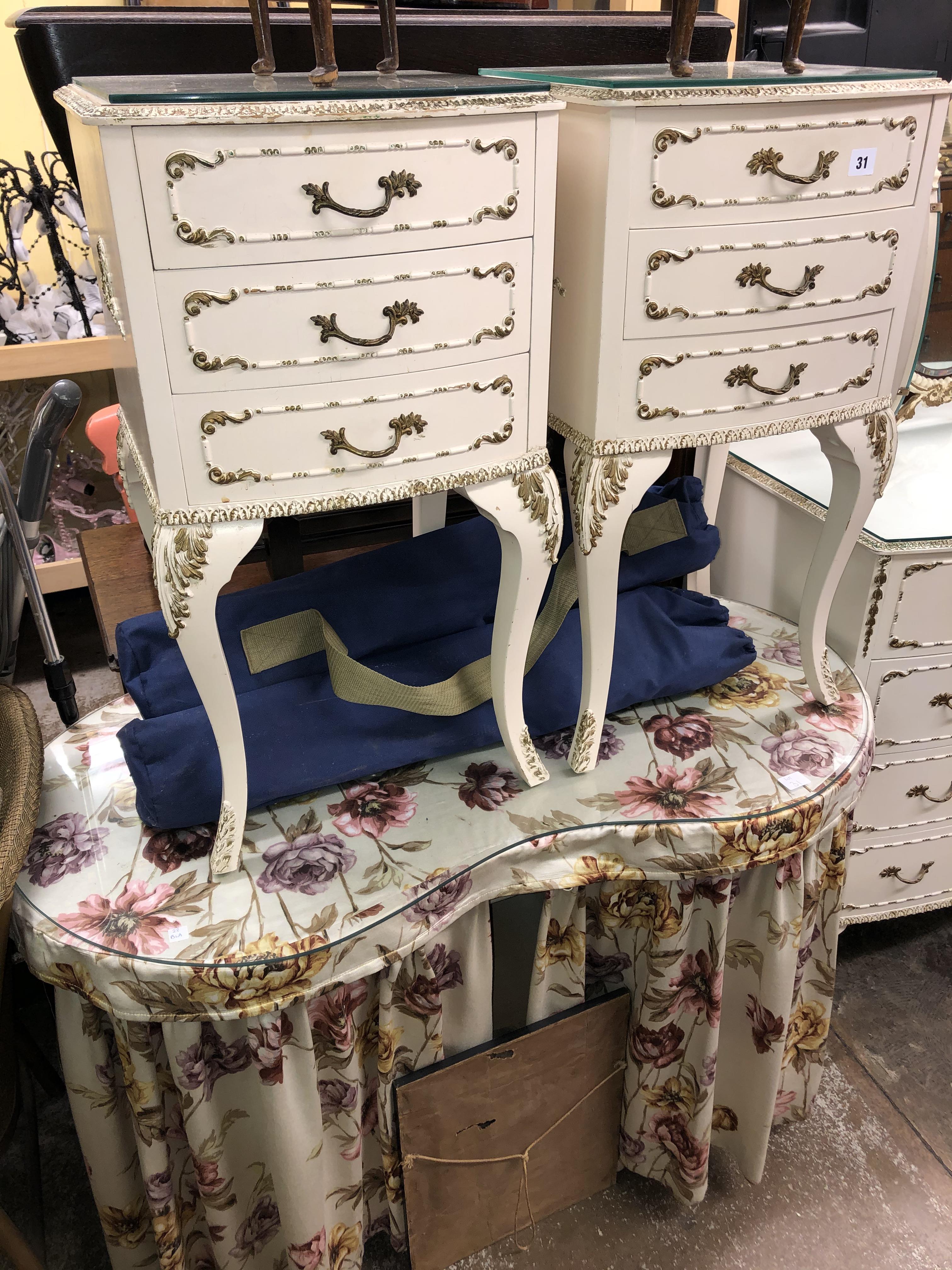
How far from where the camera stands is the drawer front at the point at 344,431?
691mm

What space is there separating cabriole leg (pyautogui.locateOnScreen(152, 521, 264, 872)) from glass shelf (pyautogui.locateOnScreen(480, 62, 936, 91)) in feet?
1.37

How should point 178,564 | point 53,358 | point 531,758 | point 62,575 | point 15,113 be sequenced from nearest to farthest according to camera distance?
1. point 178,564
2. point 531,758
3. point 53,358
4. point 62,575
5. point 15,113

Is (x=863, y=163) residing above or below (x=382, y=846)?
above

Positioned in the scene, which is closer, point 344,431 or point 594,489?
point 344,431

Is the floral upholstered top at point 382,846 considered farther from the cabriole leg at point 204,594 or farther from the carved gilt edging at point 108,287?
the carved gilt edging at point 108,287

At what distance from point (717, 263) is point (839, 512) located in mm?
339

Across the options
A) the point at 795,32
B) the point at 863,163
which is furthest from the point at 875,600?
the point at 795,32

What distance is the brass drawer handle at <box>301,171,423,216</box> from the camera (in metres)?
0.65

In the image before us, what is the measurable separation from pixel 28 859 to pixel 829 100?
3.11ft

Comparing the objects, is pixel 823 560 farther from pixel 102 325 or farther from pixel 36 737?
pixel 102 325

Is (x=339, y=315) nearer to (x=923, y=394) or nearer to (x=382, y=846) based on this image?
(x=382, y=846)

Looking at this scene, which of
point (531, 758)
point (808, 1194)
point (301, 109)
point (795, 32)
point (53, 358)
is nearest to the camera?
point (301, 109)

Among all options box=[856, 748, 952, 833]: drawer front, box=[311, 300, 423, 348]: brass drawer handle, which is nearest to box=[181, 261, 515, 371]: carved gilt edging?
box=[311, 300, 423, 348]: brass drawer handle

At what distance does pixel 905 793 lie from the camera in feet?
4.04
